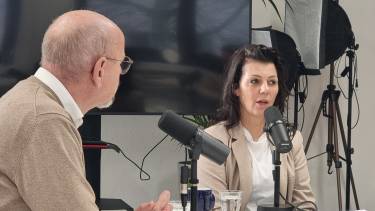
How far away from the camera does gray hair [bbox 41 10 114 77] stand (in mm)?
1551

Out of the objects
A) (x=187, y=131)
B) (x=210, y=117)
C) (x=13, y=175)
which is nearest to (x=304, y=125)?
(x=210, y=117)

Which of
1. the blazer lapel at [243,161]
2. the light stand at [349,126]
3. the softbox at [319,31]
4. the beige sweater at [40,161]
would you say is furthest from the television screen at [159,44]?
the beige sweater at [40,161]

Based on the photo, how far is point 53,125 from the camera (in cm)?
136

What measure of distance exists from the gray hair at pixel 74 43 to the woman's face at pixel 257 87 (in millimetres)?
1416

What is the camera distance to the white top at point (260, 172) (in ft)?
9.00

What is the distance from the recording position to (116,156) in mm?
3668

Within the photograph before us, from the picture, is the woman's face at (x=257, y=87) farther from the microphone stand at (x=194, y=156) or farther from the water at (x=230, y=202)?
the microphone stand at (x=194, y=156)

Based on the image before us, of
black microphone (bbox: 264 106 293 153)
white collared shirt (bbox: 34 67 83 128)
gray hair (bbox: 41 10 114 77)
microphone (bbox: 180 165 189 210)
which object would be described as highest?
gray hair (bbox: 41 10 114 77)

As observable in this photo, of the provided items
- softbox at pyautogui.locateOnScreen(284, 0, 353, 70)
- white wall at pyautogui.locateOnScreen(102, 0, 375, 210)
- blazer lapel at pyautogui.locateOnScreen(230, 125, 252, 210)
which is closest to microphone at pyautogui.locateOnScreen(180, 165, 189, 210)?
blazer lapel at pyautogui.locateOnScreen(230, 125, 252, 210)

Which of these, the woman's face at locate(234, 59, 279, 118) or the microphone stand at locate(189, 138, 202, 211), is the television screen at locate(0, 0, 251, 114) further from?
the microphone stand at locate(189, 138, 202, 211)

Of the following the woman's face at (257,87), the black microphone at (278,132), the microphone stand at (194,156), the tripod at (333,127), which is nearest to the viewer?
the microphone stand at (194,156)

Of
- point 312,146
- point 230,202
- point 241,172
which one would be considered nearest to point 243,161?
point 241,172

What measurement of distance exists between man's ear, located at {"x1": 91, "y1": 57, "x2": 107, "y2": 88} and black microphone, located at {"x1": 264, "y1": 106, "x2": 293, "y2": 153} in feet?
2.22

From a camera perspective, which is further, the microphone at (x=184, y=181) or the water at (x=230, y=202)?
the water at (x=230, y=202)
